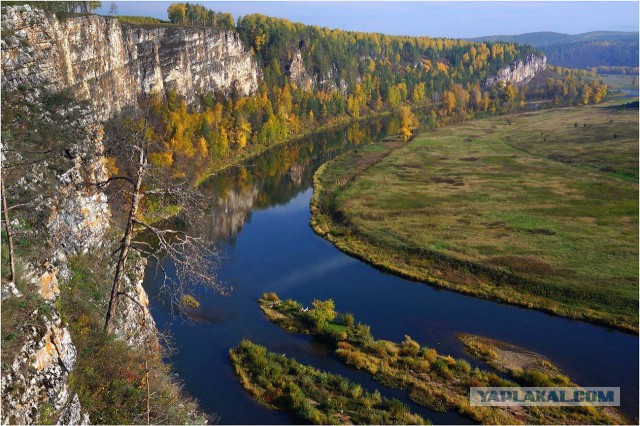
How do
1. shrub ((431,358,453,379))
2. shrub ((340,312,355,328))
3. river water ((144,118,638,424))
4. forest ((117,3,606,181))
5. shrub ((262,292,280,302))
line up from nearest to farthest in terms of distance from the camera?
1. river water ((144,118,638,424))
2. shrub ((431,358,453,379))
3. shrub ((340,312,355,328))
4. shrub ((262,292,280,302))
5. forest ((117,3,606,181))

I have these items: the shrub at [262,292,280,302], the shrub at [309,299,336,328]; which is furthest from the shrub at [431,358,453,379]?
the shrub at [262,292,280,302]

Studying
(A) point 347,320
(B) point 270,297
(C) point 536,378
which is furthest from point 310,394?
(C) point 536,378

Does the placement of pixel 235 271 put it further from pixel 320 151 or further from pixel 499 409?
pixel 320 151

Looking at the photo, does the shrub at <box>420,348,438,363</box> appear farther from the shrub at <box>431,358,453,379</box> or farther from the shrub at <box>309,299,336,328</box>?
the shrub at <box>309,299,336,328</box>

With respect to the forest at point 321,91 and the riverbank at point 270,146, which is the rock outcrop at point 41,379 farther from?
the forest at point 321,91

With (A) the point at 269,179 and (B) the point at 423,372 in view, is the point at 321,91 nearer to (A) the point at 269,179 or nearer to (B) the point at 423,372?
(A) the point at 269,179

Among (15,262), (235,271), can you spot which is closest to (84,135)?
(15,262)
